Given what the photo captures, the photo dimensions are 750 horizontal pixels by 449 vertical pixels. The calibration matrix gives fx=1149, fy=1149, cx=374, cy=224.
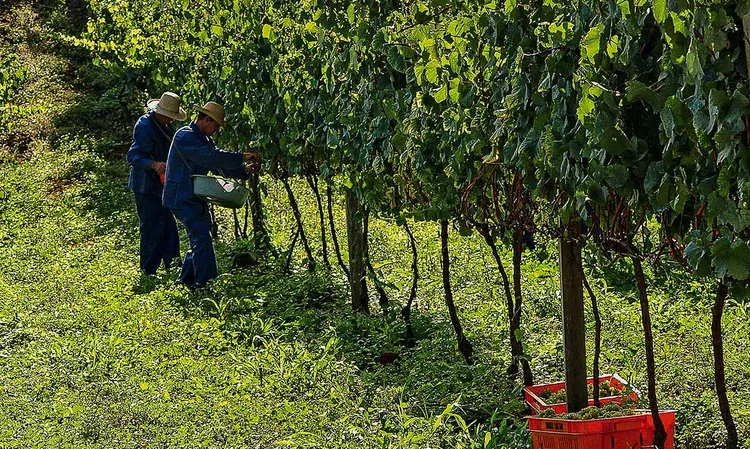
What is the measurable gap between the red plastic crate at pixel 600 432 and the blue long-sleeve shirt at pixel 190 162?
4.79 m

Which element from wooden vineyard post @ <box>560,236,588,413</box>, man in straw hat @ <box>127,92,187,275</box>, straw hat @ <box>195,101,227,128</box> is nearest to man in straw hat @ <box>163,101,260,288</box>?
straw hat @ <box>195,101,227,128</box>

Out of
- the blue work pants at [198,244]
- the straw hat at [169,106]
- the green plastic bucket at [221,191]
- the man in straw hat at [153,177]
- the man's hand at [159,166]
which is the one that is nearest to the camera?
the green plastic bucket at [221,191]

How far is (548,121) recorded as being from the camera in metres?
4.57

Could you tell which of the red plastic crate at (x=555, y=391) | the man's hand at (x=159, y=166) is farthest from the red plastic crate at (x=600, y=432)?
the man's hand at (x=159, y=166)

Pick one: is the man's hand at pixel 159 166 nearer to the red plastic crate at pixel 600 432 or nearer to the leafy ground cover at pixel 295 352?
the leafy ground cover at pixel 295 352

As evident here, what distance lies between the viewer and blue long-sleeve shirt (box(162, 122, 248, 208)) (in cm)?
948

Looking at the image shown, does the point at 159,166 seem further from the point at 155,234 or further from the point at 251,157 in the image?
the point at 251,157

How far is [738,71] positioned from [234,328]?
532 cm

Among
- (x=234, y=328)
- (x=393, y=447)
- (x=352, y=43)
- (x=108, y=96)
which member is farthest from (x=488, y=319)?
(x=108, y=96)

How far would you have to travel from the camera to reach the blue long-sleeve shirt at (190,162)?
948 cm

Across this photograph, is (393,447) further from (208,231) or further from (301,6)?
(208,231)

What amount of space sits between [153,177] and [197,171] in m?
1.09

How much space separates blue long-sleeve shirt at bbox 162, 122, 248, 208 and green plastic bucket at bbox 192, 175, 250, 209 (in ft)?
0.39

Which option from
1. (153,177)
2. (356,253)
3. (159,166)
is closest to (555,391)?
(356,253)
